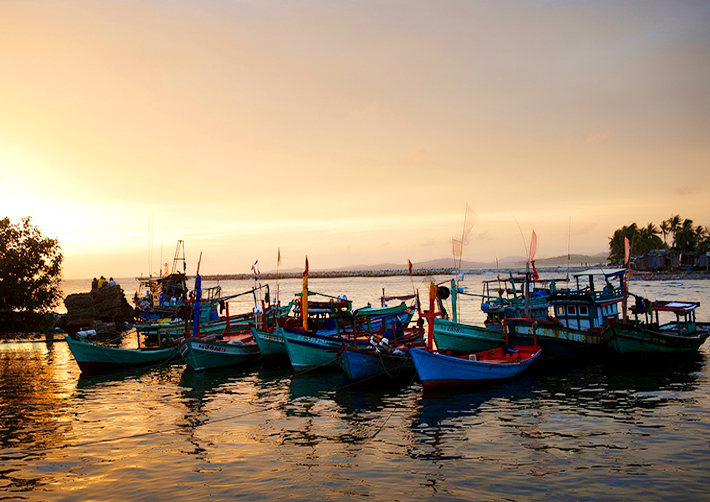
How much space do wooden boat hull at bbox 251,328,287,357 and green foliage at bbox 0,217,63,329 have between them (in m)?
17.8

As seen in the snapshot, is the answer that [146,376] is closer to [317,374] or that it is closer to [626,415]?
[317,374]

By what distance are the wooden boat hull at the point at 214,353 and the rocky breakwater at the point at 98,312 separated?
26636 millimetres

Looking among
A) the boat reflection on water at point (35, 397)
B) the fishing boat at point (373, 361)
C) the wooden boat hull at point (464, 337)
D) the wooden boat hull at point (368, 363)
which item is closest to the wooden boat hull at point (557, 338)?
the wooden boat hull at point (464, 337)

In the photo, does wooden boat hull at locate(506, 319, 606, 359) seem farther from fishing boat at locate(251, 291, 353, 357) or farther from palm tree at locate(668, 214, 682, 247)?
palm tree at locate(668, 214, 682, 247)

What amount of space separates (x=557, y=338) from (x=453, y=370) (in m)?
9.34

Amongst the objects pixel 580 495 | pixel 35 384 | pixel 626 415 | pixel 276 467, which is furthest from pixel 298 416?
pixel 35 384

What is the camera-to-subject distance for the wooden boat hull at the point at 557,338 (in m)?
28.7

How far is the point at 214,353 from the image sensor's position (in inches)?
1155

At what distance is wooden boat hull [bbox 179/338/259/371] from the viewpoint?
28.6 metres

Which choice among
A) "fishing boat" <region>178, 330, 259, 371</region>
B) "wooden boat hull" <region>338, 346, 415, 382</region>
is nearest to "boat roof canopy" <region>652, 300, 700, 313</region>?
"wooden boat hull" <region>338, 346, 415, 382</region>

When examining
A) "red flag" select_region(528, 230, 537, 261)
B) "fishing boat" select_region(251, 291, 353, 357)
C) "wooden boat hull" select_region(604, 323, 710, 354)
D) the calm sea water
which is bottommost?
the calm sea water

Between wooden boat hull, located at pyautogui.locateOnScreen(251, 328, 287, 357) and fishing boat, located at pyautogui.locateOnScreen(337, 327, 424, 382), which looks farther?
wooden boat hull, located at pyautogui.locateOnScreen(251, 328, 287, 357)

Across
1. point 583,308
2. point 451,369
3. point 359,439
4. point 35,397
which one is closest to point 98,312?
point 35,397

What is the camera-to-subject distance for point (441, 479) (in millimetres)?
13297
